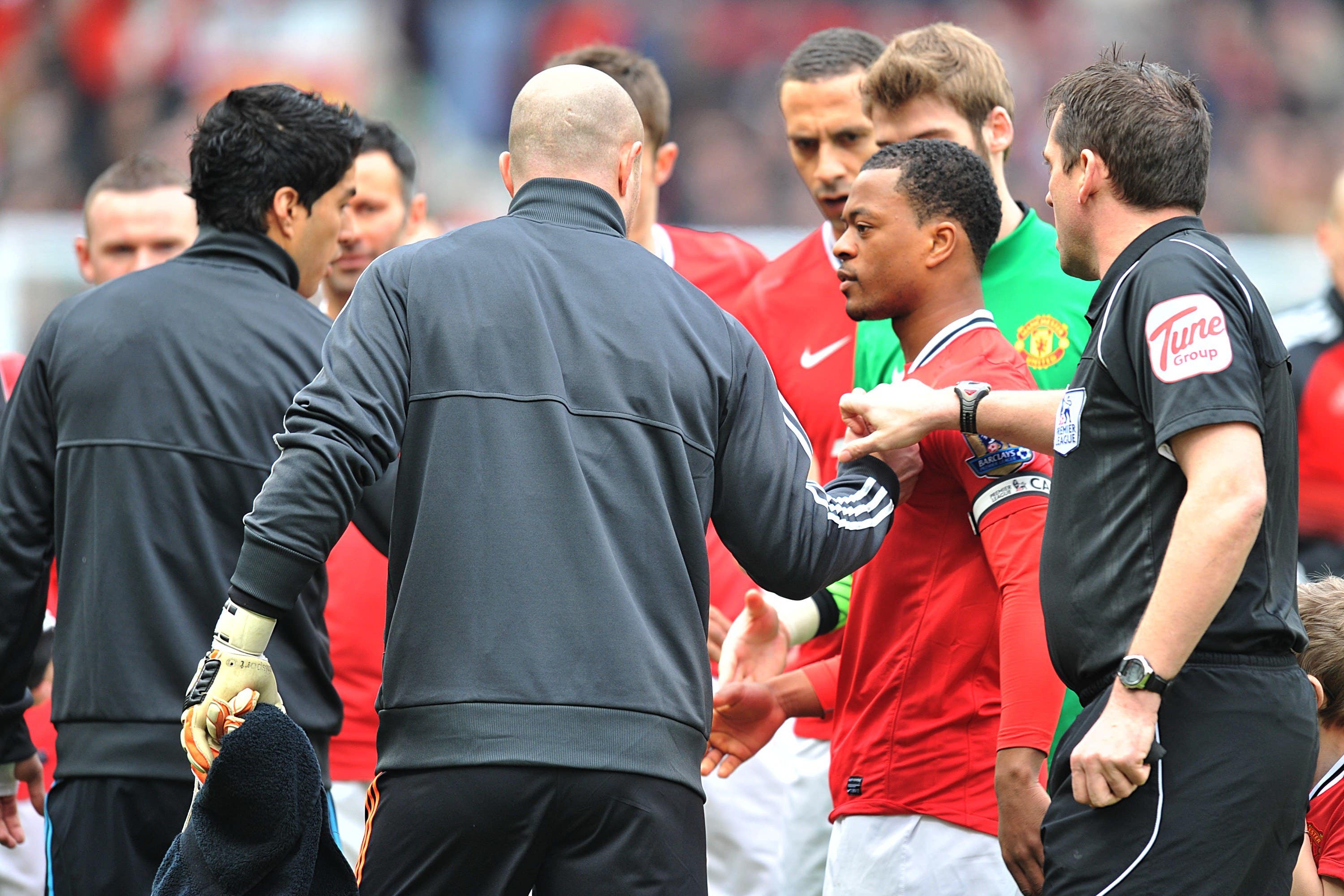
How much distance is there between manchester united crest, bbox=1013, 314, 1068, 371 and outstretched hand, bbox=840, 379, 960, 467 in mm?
763

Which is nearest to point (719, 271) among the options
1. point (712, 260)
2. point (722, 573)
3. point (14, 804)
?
point (712, 260)

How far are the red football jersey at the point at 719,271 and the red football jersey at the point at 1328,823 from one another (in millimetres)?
1825

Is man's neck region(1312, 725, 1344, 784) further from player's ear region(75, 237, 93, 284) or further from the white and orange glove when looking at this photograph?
player's ear region(75, 237, 93, 284)

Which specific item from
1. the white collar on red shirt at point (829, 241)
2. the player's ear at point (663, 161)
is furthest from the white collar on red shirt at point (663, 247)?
the white collar on red shirt at point (829, 241)

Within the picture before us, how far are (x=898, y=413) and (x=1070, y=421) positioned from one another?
0.41 metres

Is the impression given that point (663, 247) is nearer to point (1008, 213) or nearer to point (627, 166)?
point (1008, 213)

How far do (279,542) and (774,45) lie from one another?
10579mm

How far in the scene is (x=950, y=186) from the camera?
3.33 m

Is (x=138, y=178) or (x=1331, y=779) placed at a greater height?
(x=138, y=178)

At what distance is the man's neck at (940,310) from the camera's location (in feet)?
10.8

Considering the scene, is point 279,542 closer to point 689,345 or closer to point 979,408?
point 689,345

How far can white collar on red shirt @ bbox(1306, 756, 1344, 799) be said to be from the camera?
10.8 ft

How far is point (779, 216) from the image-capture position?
11.7 m

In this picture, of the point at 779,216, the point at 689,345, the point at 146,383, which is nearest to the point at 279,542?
the point at 689,345
